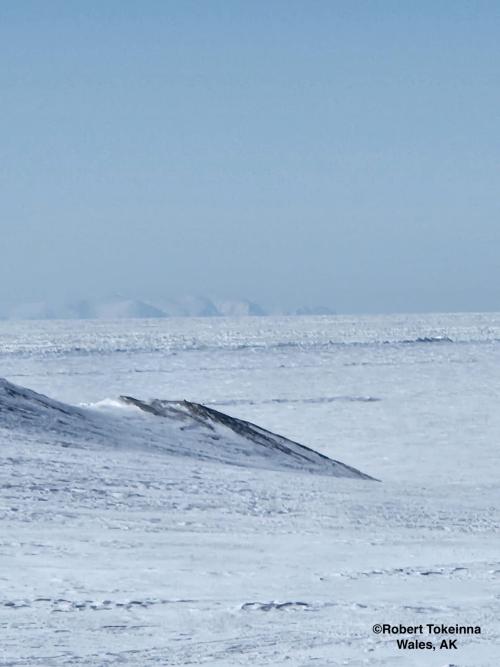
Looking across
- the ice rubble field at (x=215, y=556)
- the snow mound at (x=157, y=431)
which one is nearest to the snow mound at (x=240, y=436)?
the snow mound at (x=157, y=431)

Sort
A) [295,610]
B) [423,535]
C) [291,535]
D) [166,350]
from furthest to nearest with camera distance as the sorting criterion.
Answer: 1. [166,350]
2. [423,535]
3. [291,535]
4. [295,610]

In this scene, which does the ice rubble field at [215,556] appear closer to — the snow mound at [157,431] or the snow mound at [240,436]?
the snow mound at [157,431]

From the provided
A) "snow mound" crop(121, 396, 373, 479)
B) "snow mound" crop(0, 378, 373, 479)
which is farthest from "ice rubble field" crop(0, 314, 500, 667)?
"snow mound" crop(121, 396, 373, 479)

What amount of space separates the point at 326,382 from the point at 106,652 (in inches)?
1813

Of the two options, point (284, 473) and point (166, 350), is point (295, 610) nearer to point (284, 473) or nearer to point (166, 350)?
point (284, 473)

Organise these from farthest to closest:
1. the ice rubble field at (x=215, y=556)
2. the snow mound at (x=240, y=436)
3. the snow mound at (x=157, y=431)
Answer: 1. the snow mound at (x=240, y=436)
2. the snow mound at (x=157, y=431)
3. the ice rubble field at (x=215, y=556)

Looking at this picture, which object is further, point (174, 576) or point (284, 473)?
point (284, 473)

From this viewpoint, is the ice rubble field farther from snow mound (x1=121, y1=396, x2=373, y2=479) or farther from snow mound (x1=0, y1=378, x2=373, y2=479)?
snow mound (x1=121, y1=396, x2=373, y2=479)

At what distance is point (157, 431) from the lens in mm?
16516

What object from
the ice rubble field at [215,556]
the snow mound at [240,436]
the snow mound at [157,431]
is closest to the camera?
the ice rubble field at [215,556]

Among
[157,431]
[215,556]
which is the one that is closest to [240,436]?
[157,431]

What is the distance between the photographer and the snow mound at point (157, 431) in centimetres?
1454

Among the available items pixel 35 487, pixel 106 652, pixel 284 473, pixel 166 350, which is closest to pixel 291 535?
pixel 35 487

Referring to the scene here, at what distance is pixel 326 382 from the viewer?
51531 mm
